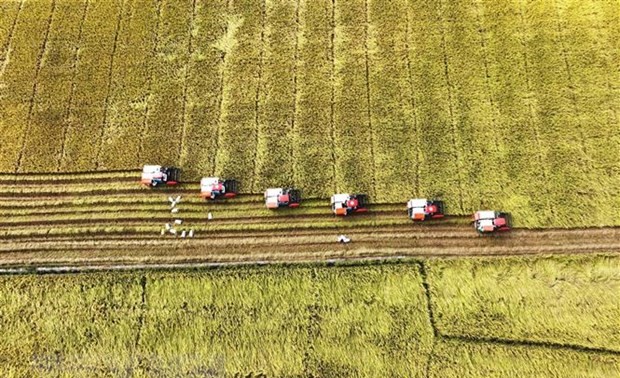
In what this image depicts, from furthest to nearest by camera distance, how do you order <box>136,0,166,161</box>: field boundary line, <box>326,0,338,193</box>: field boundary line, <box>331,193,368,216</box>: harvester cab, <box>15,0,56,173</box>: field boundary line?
<box>15,0,56,173</box>: field boundary line < <box>136,0,166,161</box>: field boundary line < <box>326,0,338,193</box>: field boundary line < <box>331,193,368,216</box>: harvester cab

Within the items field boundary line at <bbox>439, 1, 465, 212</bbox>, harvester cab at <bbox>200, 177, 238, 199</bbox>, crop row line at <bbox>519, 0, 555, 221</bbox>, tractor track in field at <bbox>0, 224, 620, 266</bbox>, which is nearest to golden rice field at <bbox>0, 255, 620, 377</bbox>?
tractor track in field at <bbox>0, 224, 620, 266</bbox>

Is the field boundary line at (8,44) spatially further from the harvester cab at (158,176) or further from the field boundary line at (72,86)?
the harvester cab at (158,176)

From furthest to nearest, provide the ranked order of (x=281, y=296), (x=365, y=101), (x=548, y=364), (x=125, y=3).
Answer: (x=125, y=3) < (x=365, y=101) < (x=281, y=296) < (x=548, y=364)

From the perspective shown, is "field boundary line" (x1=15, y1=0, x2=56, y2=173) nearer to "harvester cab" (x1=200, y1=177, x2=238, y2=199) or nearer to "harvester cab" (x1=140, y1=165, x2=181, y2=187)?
"harvester cab" (x1=140, y1=165, x2=181, y2=187)

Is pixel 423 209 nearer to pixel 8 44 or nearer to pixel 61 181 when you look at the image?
pixel 61 181

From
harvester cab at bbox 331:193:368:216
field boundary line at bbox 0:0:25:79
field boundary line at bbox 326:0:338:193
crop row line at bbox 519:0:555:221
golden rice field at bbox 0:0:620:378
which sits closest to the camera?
golden rice field at bbox 0:0:620:378

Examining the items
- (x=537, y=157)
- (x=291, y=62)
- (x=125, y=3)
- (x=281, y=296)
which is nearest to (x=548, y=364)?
(x=537, y=157)

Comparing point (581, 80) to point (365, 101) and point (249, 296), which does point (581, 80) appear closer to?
point (365, 101)
